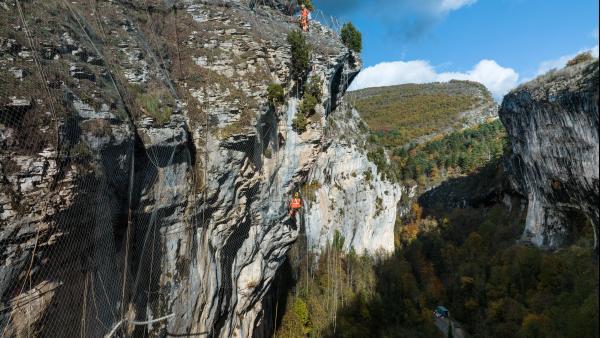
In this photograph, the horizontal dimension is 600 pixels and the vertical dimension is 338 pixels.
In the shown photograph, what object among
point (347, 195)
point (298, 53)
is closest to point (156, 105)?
point (298, 53)

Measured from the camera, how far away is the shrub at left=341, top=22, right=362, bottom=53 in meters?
20.9

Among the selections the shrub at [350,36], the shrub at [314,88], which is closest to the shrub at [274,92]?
the shrub at [314,88]

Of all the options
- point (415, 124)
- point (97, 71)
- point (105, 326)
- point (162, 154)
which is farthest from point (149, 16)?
point (415, 124)

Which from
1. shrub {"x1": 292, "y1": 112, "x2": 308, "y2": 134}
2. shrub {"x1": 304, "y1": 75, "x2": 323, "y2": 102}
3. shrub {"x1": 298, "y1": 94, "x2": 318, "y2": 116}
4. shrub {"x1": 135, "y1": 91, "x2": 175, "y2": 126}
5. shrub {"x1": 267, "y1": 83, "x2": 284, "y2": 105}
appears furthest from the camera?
shrub {"x1": 304, "y1": 75, "x2": 323, "y2": 102}

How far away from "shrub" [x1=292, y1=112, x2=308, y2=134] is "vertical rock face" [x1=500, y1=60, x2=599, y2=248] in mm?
9259

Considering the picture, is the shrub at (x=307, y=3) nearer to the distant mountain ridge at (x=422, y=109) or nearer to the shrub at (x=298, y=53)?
the shrub at (x=298, y=53)

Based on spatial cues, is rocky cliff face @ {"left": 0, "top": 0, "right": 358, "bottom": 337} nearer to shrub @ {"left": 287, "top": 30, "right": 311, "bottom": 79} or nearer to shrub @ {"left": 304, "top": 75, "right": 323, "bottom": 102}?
shrub @ {"left": 304, "top": 75, "right": 323, "bottom": 102}

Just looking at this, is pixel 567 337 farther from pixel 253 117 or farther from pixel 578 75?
pixel 253 117

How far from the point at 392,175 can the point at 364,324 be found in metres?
12.3

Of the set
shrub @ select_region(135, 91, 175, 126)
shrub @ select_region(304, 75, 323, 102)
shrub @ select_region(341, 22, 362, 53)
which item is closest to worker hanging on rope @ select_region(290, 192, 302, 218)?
shrub @ select_region(304, 75, 323, 102)

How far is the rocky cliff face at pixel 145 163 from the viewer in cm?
680

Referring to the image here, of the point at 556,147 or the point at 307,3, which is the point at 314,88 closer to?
the point at 307,3

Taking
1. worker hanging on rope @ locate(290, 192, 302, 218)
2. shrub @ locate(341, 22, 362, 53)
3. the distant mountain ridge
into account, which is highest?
the distant mountain ridge

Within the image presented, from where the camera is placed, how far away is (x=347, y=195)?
24906mm
